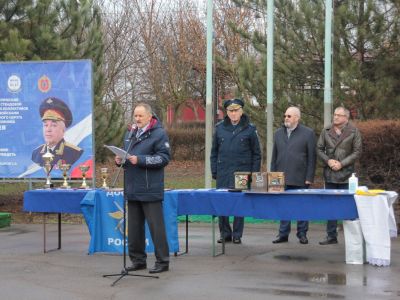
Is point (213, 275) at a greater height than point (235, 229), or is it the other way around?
point (235, 229)

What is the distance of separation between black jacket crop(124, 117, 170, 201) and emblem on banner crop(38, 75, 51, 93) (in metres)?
5.74

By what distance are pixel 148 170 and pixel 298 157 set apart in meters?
2.77

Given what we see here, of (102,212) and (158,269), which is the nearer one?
(158,269)

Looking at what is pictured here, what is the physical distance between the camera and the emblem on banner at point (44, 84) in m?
13.0

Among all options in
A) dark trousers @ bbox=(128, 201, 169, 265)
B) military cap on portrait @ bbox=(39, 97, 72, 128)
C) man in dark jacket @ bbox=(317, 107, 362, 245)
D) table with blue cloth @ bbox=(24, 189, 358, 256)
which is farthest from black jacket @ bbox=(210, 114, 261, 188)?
military cap on portrait @ bbox=(39, 97, 72, 128)

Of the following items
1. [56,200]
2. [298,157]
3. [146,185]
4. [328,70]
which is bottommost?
[56,200]

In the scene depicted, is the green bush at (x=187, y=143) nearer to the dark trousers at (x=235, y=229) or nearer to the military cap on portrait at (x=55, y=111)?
the military cap on portrait at (x=55, y=111)

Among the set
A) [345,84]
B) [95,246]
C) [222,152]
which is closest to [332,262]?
[222,152]

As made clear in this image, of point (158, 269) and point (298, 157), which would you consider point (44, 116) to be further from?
point (158, 269)

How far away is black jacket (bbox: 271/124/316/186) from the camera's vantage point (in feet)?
31.3

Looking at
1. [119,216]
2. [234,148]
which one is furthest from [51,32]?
[119,216]

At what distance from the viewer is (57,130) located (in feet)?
42.7

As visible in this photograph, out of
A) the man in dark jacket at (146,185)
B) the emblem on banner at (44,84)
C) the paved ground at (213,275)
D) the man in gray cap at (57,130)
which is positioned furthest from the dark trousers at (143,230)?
the emblem on banner at (44,84)

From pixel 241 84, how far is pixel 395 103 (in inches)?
124
